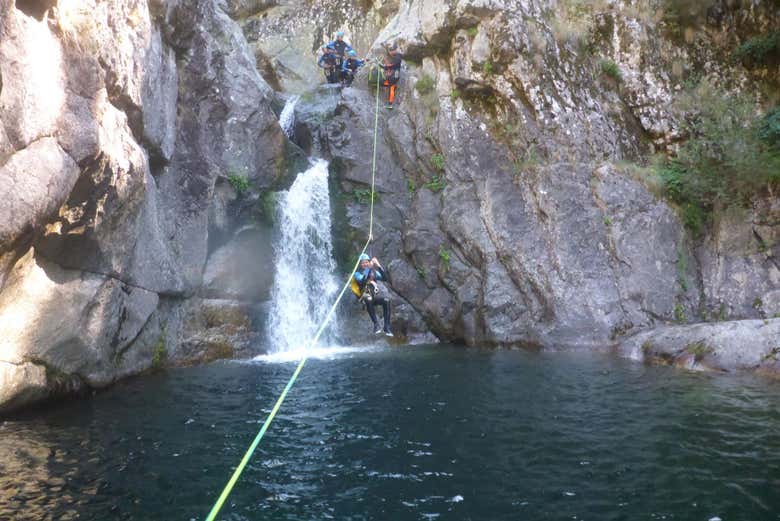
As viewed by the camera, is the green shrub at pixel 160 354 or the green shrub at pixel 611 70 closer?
the green shrub at pixel 160 354

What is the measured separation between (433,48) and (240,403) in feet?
45.4

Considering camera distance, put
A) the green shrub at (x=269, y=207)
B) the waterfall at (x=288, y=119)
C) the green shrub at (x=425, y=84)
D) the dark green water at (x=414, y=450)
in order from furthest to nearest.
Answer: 1. the waterfall at (x=288, y=119)
2. the green shrub at (x=425, y=84)
3. the green shrub at (x=269, y=207)
4. the dark green water at (x=414, y=450)

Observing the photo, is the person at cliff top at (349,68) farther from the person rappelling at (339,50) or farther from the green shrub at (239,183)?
the green shrub at (239,183)

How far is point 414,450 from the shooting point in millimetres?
6578

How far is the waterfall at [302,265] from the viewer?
15211 millimetres

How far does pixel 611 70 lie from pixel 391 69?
7.07 m

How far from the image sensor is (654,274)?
14.4 meters

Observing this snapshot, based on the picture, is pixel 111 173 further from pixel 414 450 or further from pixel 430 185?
pixel 430 185

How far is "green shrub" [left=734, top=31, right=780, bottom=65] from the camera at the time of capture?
15.7 meters

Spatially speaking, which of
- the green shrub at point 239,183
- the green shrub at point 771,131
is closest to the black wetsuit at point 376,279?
the green shrub at point 239,183

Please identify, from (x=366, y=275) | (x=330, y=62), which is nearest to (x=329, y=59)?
(x=330, y=62)

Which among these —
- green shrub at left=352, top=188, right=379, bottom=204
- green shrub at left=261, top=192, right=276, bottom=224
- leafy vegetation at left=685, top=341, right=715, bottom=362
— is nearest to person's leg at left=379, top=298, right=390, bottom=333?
green shrub at left=261, top=192, right=276, bottom=224

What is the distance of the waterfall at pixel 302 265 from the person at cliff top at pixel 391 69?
13.0 feet

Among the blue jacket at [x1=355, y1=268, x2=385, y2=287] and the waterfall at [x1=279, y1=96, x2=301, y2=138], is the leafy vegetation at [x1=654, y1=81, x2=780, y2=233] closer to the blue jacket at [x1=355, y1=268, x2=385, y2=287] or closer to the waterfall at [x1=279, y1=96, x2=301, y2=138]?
the blue jacket at [x1=355, y1=268, x2=385, y2=287]
